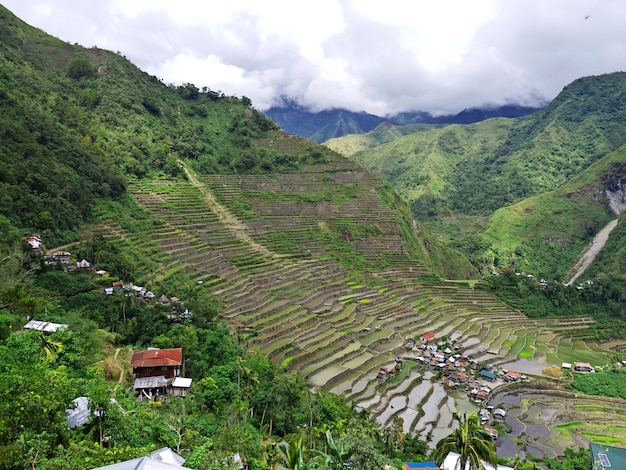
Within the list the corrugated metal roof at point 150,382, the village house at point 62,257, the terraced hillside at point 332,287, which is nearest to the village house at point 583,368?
the terraced hillside at point 332,287

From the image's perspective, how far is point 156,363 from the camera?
16672 mm

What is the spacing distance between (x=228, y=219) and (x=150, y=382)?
2726 centimetres

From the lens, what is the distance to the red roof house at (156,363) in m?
16.6

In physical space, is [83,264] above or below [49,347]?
above

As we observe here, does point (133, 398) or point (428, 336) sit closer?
point (133, 398)

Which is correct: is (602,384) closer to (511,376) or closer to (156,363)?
(511,376)

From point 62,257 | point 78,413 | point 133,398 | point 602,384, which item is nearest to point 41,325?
point 133,398

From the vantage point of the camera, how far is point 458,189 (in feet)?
388

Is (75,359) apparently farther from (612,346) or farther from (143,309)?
(612,346)

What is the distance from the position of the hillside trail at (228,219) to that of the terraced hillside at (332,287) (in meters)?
Result: 0.17

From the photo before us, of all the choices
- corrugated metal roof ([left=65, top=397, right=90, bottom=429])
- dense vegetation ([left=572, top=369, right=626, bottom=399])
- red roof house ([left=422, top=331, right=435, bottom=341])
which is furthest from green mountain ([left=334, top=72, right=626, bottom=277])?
corrugated metal roof ([left=65, top=397, right=90, bottom=429])

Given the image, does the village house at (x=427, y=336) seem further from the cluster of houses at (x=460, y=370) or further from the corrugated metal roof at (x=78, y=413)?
the corrugated metal roof at (x=78, y=413)

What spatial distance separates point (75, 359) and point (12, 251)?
1049cm

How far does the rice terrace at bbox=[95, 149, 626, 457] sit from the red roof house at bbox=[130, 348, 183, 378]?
7.02m
